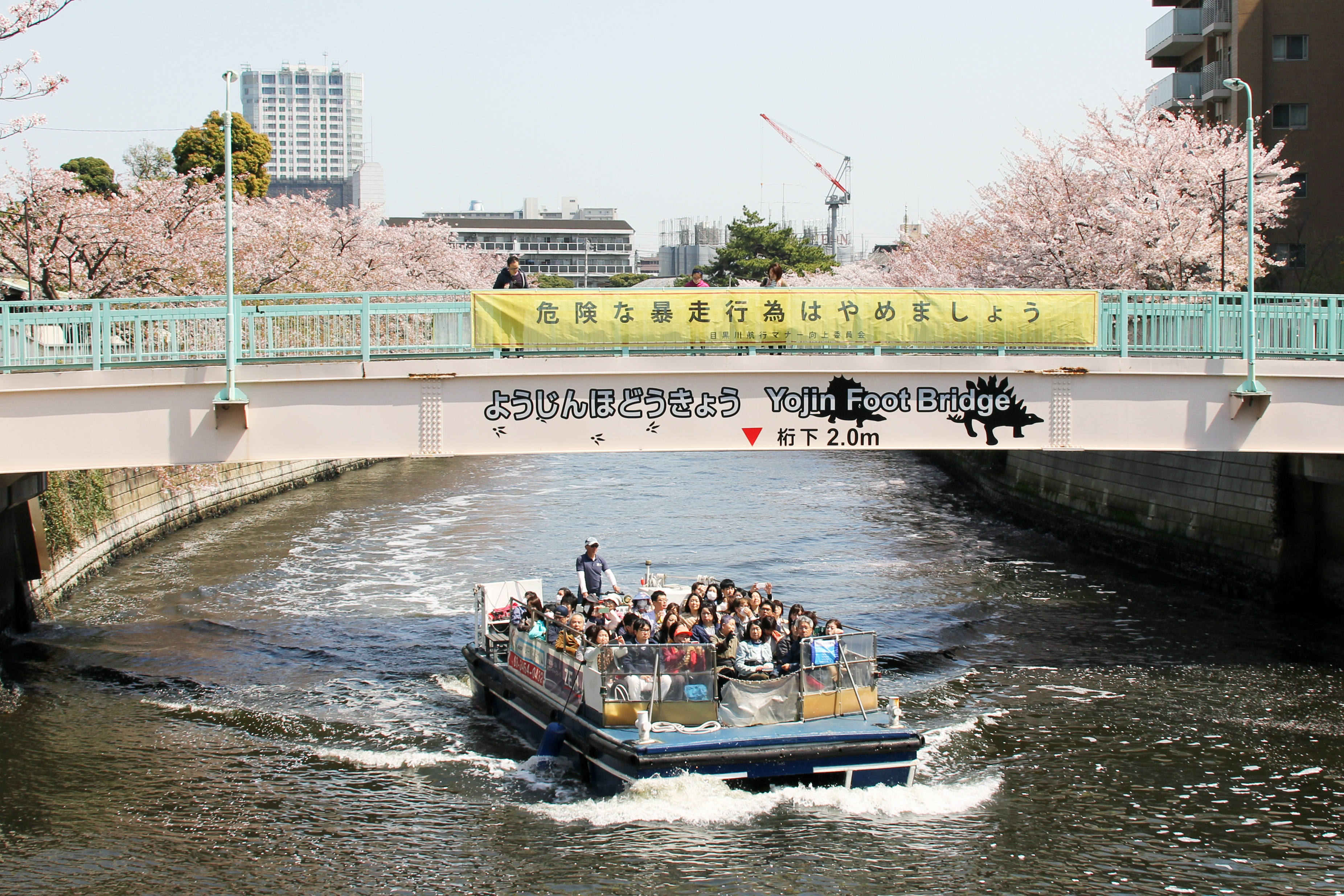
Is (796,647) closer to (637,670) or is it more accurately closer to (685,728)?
(685,728)

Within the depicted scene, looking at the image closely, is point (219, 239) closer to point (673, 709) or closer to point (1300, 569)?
point (673, 709)

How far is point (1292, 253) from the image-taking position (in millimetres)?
50656

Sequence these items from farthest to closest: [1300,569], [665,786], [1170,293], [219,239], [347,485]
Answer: [347,485] < [219,239] < [1300,569] < [1170,293] < [665,786]

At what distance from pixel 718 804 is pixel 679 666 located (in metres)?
1.86

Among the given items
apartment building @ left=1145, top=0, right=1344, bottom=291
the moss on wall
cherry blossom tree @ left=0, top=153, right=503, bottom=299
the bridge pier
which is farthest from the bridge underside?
apartment building @ left=1145, top=0, right=1344, bottom=291

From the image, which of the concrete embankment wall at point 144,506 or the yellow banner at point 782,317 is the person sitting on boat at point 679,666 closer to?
the yellow banner at point 782,317

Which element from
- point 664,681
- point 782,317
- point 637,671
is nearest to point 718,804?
point 664,681

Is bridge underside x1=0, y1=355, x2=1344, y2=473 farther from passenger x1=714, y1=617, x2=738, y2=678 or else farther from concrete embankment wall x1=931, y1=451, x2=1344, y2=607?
concrete embankment wall x1=931, y1=451, x2=1344, y2=607

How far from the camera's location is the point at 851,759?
16.2m

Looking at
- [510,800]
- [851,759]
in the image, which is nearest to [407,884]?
[510,800]

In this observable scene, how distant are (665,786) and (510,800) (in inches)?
94.4

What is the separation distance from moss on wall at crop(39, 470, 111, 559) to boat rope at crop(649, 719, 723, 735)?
16654 millimetres

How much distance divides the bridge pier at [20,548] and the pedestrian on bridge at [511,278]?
1014cm

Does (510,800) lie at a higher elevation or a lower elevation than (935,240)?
lower
